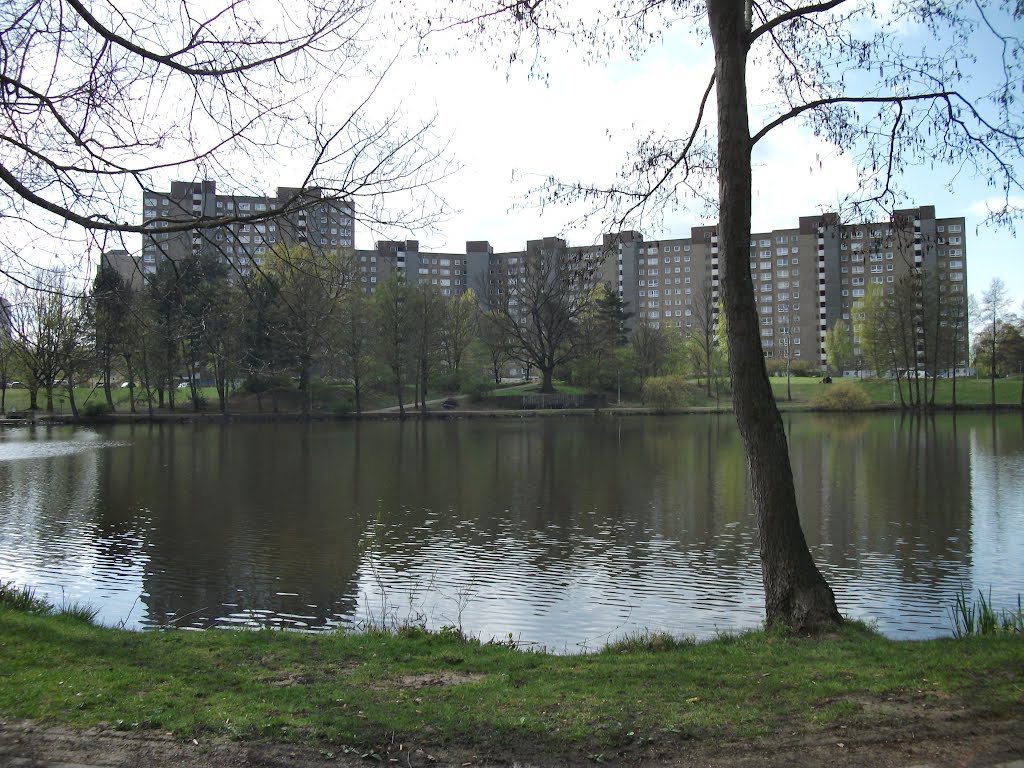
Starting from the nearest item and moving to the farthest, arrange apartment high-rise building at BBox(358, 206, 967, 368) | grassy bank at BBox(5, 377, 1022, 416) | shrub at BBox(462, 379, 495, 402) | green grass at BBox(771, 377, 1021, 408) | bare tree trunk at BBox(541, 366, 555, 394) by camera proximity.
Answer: grassy bank at BBox(5, 377, 1022, 416)
green grass at BBox(771, 377, 1021, 408)
shrub at BBox(462, 379, 495, 402)
bare tree trunk at BBox(541, 366, 555, 394)
apartment high-rise building at BBox(358, 206, 967, 368)

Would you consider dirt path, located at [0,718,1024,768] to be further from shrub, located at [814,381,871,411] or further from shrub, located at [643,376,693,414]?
shrub, located at [814,381,871,411]

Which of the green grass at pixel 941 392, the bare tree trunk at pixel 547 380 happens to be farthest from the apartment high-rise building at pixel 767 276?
the bare tree trunk at pixel 547 380

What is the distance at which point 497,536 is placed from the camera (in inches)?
597

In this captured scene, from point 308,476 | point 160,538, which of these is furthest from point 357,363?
point 160,538

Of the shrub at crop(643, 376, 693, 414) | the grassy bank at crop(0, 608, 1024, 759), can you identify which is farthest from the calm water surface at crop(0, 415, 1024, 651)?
the shrub at crop(643, 376, 693, 414)

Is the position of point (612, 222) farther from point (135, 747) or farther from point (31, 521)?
point (31, 521)

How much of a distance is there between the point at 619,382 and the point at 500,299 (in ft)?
41.2

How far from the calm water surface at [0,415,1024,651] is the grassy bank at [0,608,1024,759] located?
2579 millimetres

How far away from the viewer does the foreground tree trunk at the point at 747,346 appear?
733 centimetres

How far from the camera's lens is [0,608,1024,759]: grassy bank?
13.8 feet

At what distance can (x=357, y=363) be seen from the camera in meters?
56.4

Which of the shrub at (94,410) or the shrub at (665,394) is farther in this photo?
the shrub at (665,394)

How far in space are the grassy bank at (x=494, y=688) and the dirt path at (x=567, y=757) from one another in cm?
10

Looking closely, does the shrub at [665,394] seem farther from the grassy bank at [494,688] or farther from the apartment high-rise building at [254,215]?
the apartment high-rise building at [254,215]
